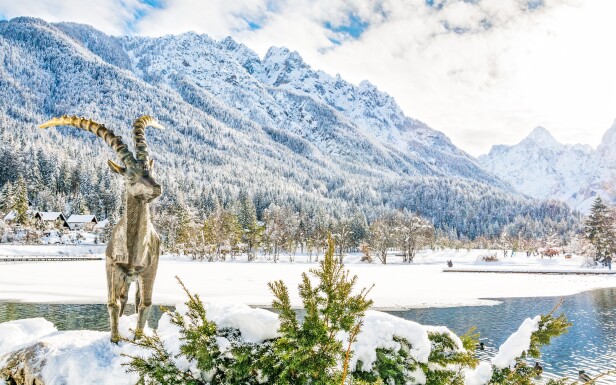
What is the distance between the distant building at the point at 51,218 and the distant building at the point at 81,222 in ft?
14.8

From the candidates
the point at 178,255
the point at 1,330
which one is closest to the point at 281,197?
the point at 178,255

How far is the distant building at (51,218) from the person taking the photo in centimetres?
8969

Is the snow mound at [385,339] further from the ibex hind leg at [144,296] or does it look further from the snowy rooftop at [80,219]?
the snowy rooftop at [80,219]

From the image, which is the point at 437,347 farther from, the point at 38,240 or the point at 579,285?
the point at 38,240

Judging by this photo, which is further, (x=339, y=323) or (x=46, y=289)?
(x=46, y=289)

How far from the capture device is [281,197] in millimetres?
155500

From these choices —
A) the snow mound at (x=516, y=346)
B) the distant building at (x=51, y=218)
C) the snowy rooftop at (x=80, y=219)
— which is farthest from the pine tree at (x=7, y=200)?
the snow mound at (x=516, y=346)

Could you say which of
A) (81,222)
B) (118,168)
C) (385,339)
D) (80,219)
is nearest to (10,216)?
(81,222)

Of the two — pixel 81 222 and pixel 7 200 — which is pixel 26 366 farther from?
pixel 81 222

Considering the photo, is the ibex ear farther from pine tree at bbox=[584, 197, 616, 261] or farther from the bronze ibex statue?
pine tree at bbox=[584, 197, 616, 261]

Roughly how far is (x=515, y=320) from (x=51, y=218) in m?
95.5

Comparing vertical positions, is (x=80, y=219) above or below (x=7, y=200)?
A: below

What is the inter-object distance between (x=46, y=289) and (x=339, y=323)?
38.3 meters

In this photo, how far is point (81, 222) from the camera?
329ft
